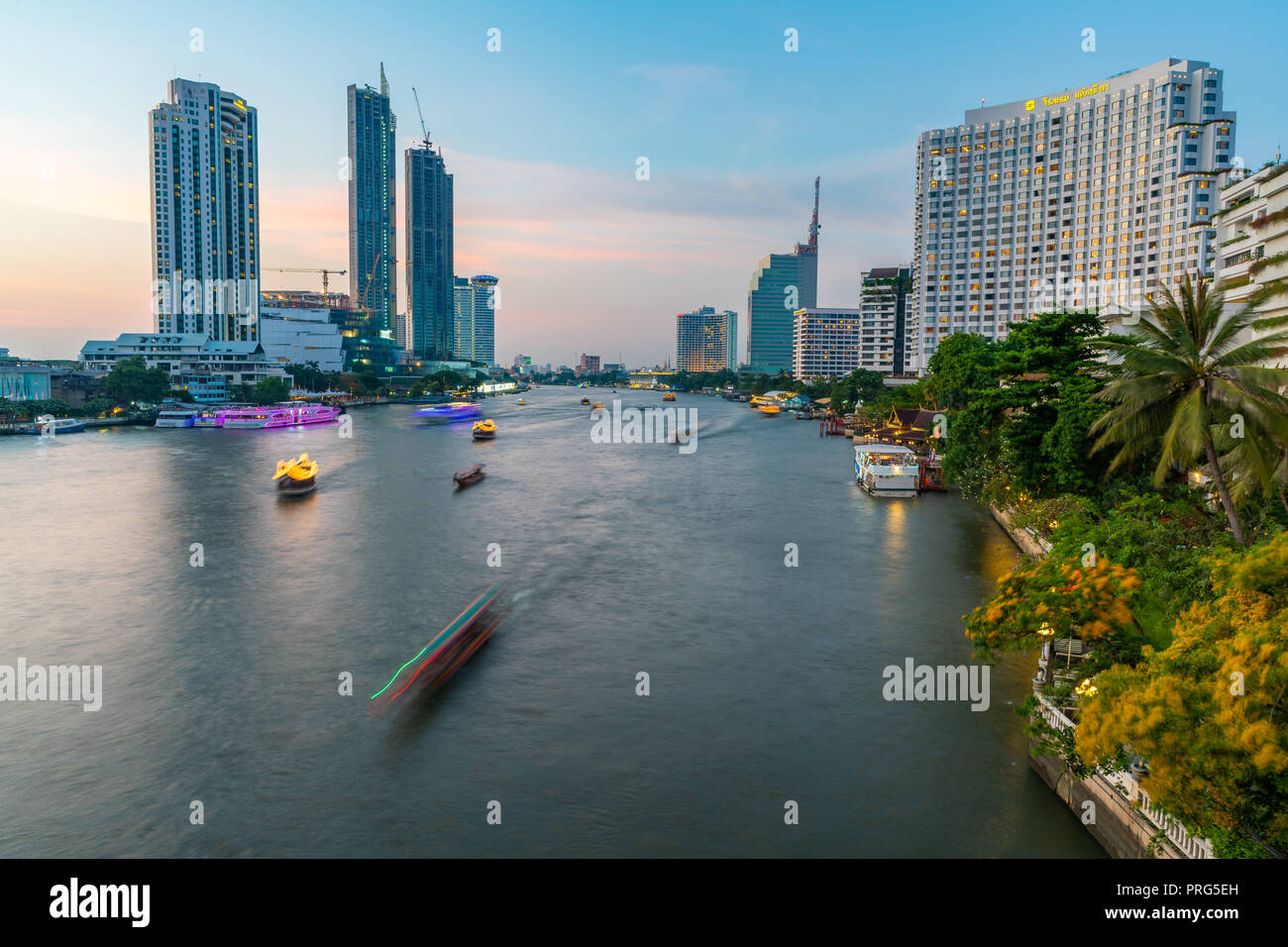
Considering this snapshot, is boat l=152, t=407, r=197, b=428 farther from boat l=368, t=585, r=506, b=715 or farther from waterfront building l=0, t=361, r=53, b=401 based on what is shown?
boat l=368, t=585, r=506, b=715

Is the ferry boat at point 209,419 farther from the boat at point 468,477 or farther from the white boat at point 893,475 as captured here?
the white boat at point 893,475

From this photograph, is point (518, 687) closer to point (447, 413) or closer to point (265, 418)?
point (265, 418)

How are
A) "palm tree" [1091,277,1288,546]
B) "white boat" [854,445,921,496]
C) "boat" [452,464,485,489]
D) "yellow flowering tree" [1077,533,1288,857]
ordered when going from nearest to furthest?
"yellow flowering tree" [1077,533,1288,857] < "palm tree" [1091,277,1288,546] < "white boat" [854,445,921,496] < "boat" [452,464,485,489]

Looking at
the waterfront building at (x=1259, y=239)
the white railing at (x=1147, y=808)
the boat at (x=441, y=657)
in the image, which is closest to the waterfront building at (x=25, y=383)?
the boat at (x=441, y=657)

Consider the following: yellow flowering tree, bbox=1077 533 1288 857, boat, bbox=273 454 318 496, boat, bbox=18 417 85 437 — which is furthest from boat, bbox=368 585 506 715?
boat, bbox=18 417 85 437

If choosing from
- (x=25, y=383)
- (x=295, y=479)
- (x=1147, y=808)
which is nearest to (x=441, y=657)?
(x=1147, y=808)

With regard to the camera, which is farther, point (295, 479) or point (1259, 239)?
point (295, 479)
